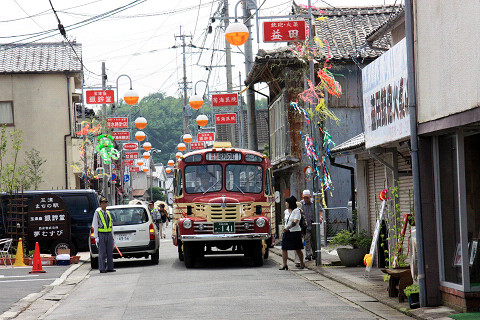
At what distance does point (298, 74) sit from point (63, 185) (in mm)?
17557

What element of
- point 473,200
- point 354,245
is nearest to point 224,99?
point 354,245

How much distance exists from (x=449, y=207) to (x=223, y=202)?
9.94 m

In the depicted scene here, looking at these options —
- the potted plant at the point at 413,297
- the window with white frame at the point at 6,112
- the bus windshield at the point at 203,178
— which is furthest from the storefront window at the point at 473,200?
the window with white frame at the point at 6,112

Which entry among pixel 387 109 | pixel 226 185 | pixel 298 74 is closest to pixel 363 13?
pixel 298 74

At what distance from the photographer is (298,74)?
1180 inches

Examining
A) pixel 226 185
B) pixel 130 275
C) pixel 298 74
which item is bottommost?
pixel 130 275

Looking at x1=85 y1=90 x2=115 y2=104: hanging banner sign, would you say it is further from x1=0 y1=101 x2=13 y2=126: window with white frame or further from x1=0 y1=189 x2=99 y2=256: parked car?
x1=0 y1=101 x2=13 y2=126: window with white frame

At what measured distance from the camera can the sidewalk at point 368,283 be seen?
11.1 m

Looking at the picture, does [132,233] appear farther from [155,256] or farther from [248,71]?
[248,71]

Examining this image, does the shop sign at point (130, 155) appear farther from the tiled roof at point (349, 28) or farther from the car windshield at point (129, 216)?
the car windshield at point (129, 216)

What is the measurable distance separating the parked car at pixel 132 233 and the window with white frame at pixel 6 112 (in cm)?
2085

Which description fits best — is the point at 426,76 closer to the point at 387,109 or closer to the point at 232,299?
the point at 387,109

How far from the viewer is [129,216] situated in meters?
22.3

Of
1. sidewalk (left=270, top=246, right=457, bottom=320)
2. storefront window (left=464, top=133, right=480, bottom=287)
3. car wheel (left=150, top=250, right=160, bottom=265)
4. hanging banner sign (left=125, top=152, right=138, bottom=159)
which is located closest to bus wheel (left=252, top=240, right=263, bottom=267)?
sidewalk (left=270, top=246, right=457, bottom=320)
